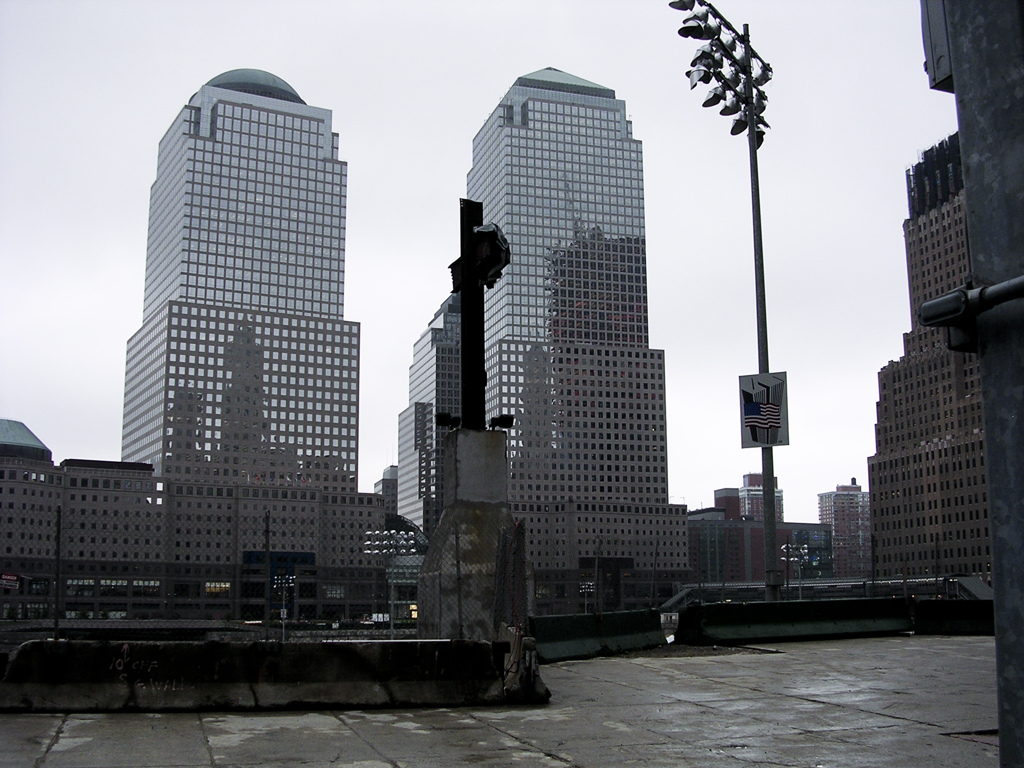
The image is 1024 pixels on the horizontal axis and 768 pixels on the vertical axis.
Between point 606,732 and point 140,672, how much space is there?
4.89 meters

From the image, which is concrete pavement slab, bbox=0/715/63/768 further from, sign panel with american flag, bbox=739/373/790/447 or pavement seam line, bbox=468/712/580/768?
sign panel with american flag, bbox=739/373/790/447

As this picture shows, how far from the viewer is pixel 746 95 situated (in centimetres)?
2195

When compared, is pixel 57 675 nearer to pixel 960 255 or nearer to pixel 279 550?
pixel 279 550

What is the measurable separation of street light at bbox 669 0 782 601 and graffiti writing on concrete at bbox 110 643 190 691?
13.4 meters

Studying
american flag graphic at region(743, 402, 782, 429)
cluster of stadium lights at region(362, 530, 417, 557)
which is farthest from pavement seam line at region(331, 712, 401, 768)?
cluster of stadium lights at region(362, 530, 417, 557)

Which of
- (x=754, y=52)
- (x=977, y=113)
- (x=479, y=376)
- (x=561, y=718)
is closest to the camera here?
(x=977, y=113)

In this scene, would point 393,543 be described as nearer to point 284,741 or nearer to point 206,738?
point 206,738

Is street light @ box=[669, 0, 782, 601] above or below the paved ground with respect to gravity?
above

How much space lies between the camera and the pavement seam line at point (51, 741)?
7.24 m

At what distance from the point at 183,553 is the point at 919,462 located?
148610mm

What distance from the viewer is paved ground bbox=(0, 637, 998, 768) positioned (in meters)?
7.58

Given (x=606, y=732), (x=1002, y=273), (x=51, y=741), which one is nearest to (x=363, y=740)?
(x=606, y=732)

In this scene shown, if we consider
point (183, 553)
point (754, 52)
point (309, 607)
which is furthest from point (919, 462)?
point (754, 52)

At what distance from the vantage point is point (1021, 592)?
2.49 metres
